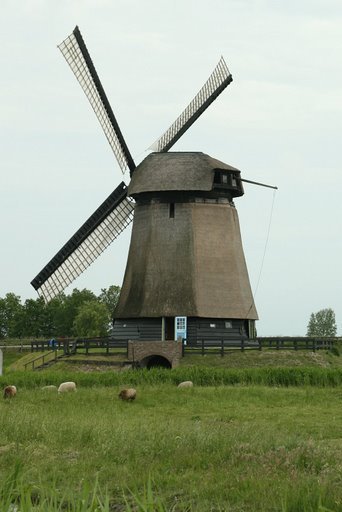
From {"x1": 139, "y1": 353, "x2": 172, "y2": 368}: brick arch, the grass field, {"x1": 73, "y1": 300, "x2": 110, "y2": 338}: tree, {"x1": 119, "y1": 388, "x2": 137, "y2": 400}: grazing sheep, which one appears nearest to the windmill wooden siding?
{"x1": 139, "y1": 353, "x2": 172, "y2": 368}: brick arch

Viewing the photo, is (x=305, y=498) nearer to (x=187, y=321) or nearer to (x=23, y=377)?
(x=23, y=377)

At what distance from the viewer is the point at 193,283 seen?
3297cm

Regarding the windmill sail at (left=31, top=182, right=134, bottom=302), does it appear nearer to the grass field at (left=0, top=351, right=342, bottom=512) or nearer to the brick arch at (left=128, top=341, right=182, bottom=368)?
the brick arch at (left=128, top=341, right=182, bottom=368)

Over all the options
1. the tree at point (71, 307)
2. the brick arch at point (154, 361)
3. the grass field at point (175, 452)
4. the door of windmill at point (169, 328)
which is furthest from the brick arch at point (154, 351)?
the tree at point (71, 307)

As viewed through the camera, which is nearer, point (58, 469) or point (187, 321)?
point (58, 469)

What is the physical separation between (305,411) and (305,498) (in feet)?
37.3

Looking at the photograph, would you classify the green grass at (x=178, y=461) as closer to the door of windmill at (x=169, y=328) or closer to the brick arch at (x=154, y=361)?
the brick arch at (x=154, y=361)

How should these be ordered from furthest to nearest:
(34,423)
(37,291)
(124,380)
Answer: (37,291) → (124,380) → (34,423)

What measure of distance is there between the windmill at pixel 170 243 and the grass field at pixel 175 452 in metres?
9.99

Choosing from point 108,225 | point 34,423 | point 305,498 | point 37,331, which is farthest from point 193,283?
point 37,331

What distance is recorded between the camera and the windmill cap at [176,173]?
33344 mm

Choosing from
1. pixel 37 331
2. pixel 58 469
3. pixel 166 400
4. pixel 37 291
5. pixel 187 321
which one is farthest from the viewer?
pixel 37 331

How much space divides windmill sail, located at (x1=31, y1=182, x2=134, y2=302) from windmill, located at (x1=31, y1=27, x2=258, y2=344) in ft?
0.13

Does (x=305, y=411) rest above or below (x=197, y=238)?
below
